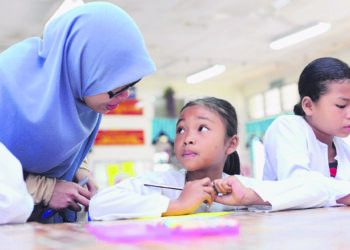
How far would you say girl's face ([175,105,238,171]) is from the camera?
1229mm

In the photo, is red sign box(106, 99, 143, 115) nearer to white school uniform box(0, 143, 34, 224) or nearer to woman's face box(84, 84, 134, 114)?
woman's face box(84, 84, 134, 114)

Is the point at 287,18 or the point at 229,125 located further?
the point at 287,18

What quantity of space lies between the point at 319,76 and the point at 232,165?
441 millimetres

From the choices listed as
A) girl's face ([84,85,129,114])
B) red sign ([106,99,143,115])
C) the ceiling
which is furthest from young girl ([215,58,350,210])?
red sign ([106,99,143,115])

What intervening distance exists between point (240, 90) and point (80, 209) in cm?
1064

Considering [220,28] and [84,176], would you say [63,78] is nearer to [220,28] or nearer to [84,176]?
[84,176]

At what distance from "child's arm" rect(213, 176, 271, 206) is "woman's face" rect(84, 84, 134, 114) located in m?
0.35

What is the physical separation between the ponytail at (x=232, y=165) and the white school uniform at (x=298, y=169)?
0.11 metres

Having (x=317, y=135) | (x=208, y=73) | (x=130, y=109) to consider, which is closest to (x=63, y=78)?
(x=317, y=135)

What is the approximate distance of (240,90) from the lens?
1149 cm

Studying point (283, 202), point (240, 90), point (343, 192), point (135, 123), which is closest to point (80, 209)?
point (283, 202)

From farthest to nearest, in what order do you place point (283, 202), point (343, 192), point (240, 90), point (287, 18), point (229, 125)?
point (240, 90)
point (287, 18)
point (229, 125)
point (343, 192)
point (283, 202)

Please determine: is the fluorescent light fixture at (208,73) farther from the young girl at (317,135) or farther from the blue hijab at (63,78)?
the blue hijab at (63,78)

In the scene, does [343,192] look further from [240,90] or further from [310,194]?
[240,90]
